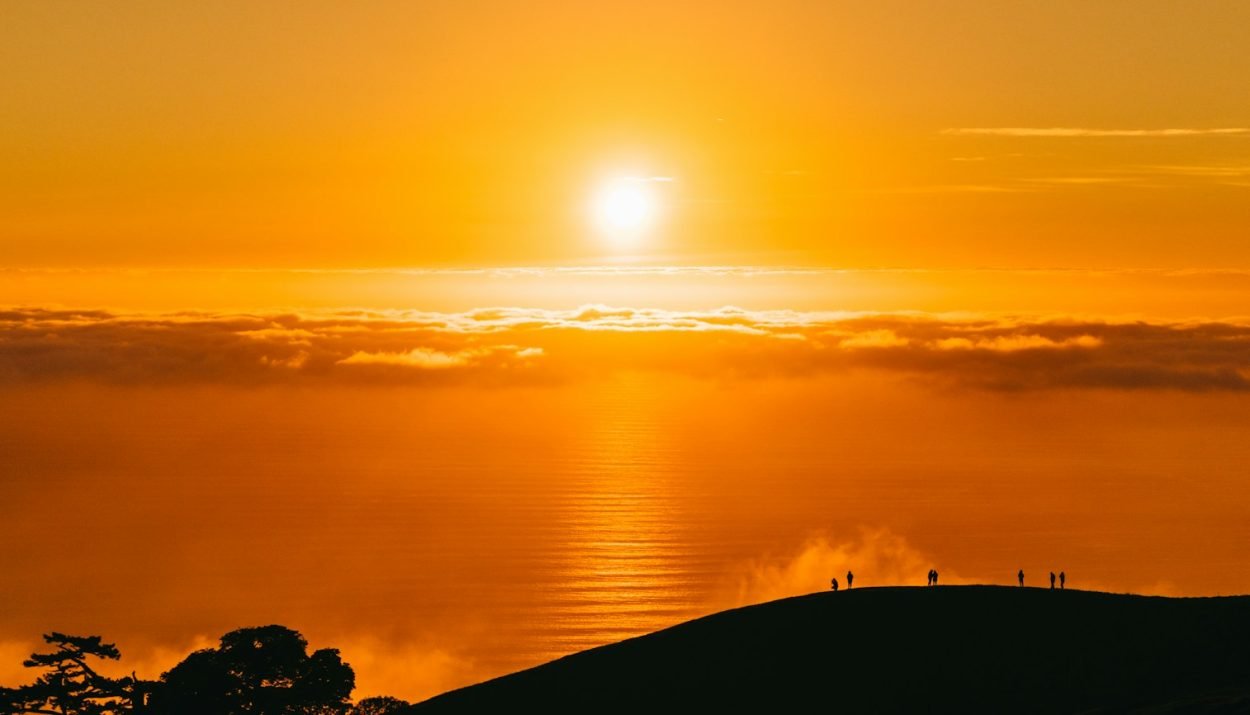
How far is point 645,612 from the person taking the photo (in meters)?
183

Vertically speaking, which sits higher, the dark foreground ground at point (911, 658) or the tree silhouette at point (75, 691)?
the dark foreground ground at point (911, 658)

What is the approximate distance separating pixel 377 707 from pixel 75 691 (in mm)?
11402

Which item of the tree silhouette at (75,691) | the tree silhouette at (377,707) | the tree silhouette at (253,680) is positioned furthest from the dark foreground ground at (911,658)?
the tree silhouette at (75,691)

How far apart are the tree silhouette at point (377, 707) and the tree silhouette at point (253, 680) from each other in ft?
12.6

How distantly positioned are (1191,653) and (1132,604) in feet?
19.9

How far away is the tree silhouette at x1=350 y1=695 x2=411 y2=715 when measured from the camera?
160 feet

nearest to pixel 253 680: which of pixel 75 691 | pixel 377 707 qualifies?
pixel 75 691

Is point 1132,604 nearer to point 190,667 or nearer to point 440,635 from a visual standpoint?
point 190,667

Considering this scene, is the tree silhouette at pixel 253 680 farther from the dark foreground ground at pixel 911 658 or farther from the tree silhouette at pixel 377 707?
the dark foreground ground at pixel 911 658

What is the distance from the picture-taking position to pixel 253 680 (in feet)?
142

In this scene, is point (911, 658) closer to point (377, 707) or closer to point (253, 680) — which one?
Result: point (377, 707)

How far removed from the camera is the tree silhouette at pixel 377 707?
4869 cm

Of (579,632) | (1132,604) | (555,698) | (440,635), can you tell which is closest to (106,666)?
(440,635)

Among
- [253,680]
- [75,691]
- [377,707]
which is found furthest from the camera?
[377,707]
